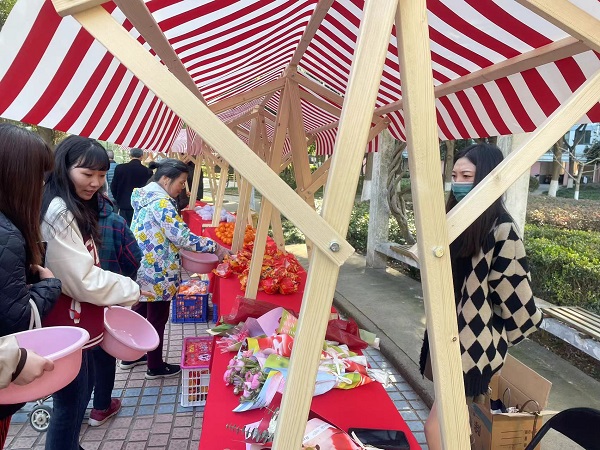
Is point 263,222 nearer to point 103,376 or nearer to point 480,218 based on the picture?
point 103,376

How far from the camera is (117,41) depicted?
0.96 meters

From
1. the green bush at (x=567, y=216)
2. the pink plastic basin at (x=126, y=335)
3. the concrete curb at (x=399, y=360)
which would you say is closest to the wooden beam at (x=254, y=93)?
the pink plastic basin at (x=126, y=335)

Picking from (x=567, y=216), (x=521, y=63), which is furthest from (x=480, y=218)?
(x=567, y=216)

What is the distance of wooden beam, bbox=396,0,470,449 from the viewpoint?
100 centimetres

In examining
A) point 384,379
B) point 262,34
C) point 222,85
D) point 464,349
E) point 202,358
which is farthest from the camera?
point 222,85

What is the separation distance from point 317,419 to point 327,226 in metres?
1.04

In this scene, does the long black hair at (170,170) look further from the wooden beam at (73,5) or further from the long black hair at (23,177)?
the wooden beam at (73,5)

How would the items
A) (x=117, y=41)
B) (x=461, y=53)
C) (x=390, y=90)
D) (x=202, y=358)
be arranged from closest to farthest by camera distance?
(x=117, y=41) → (x=461, y=53) → (x=202, y=358) → (x=390, y=90)

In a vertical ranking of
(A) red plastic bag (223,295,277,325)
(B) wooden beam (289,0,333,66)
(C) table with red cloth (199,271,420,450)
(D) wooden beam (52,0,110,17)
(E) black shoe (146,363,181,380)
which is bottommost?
(E) black shoe (146,363,181,380)

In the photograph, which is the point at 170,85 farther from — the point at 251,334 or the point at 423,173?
the point at 251,334

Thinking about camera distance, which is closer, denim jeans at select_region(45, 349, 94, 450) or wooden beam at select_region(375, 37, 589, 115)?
wooden beam at select_region(375, 37, 589, 115)

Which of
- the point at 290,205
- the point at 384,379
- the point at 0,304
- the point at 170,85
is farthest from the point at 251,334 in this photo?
the point at 170,85

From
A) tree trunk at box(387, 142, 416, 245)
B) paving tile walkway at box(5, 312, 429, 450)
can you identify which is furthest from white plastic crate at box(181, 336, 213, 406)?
tree trunk at box(387, 142, 416, 245)

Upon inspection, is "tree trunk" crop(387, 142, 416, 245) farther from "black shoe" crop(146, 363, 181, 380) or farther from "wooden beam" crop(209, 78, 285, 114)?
"black shoe" crop(146, 363, 181, 380)
